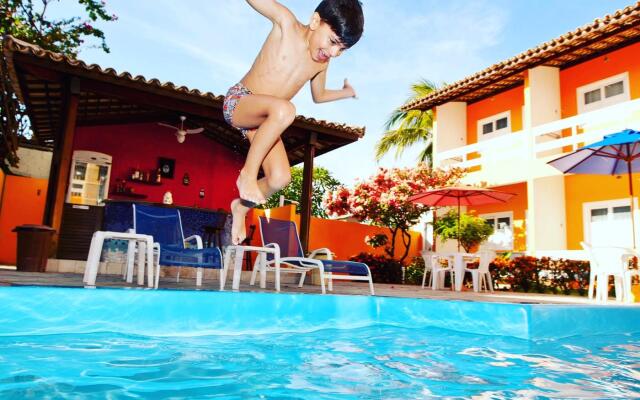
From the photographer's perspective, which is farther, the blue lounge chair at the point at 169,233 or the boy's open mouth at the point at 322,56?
the blue lounge chair at the point at 169,233

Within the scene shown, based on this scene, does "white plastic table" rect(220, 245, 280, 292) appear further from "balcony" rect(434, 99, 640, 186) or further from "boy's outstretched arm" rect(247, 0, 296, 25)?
"balcony" rect(434, 99, 640, 186)

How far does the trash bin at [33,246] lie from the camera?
6129 millimetres

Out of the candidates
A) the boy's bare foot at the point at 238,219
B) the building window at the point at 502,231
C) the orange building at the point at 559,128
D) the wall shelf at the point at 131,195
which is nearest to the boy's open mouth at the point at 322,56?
the boy's bare foot at the point at 238,219

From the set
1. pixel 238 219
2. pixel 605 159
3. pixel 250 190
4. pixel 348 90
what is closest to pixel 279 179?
pixel 250 190

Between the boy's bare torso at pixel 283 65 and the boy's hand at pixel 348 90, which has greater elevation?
the boy's hand at pixel 348 90

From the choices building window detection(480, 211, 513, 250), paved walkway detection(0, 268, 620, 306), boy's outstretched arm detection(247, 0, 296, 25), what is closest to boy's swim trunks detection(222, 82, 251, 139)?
boy's outstretched arm detection(247, 0, 296, 25)

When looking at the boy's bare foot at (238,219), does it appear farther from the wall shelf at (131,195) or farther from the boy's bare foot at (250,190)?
the wall shelf at (131,195)

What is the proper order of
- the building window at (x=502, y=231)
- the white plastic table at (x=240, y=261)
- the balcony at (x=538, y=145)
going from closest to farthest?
the white plastic table at (x=240, y=261) < the balcony at (x=538, y=145) < the building window at (x=502, y=231)

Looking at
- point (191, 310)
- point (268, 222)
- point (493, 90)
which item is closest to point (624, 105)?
point (493, 90)

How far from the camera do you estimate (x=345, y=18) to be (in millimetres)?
2262

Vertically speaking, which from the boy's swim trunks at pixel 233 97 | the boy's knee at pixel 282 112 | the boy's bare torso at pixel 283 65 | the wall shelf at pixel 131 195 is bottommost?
the boy's knee at pixel 282 112

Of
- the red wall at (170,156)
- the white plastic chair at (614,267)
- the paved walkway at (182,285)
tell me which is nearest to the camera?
the paved walkway at (182,285)

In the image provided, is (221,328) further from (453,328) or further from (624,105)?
(624,105)

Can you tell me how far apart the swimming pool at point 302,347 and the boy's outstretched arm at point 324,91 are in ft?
5.65
